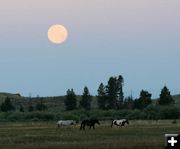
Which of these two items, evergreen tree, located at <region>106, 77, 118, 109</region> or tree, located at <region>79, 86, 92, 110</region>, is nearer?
evergreen tree, located at <region>106, 77, 118, 109</region>

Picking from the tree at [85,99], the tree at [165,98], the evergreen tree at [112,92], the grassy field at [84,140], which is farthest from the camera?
the tree at [85,99]

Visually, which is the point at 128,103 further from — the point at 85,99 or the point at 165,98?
the point at 165,98

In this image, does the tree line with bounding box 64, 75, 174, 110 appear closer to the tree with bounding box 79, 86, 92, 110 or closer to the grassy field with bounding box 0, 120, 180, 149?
the tree with bounding box 79, 86, 92, 110

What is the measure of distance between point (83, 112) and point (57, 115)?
8.84 meters

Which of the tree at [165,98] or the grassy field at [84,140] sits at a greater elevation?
the tree at [165,98]

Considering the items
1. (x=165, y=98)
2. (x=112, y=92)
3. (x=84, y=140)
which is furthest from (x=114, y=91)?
(x=84, y=140)

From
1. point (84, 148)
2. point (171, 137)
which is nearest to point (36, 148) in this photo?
point (84, 148)

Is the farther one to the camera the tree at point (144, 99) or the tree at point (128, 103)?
the tree at point (128, 103)

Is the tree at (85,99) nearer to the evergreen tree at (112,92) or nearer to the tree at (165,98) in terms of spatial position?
the evergreen tree at (112,92)

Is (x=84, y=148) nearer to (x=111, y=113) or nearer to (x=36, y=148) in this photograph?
(x=36, y=148)

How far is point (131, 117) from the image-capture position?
125 metres

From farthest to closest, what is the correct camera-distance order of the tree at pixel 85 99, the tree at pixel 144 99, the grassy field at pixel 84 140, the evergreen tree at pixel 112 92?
the tree at pixel 85 99 → the evergreen tree at pixel 112 92 → the tree at pixel 144 99 → the grassy field at pixel 84 140

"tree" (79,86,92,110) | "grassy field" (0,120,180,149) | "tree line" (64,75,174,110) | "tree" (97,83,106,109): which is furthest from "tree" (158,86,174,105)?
"grassy field" (0,120,180,149)

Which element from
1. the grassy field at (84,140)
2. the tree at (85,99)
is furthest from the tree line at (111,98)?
the grassy field at (84,140)
